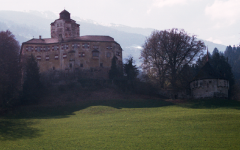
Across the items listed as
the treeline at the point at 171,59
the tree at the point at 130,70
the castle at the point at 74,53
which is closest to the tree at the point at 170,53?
the treeline at the point at 171,59

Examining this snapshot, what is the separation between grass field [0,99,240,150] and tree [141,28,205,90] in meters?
14.5

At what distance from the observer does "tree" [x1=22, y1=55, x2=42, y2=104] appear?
53.8 m

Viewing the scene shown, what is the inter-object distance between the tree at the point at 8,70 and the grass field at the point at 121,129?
4.12 m

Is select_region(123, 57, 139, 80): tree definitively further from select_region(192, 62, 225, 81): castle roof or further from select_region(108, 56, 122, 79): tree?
select_region(192, 62, 225, 81): castle roof

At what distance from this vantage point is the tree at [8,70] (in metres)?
49.1

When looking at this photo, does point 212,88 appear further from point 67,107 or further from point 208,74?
point 67,107

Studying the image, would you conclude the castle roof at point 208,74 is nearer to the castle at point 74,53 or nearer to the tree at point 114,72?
the tree at point 114,72

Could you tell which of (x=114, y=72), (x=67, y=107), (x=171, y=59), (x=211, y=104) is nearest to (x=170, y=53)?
(x=171, y=59)

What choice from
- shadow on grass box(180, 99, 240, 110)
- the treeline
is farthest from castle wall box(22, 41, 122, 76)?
shadow on grass box(180, 99, 240, 110)

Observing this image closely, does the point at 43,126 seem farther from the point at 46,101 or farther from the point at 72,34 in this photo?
the point at 72,34

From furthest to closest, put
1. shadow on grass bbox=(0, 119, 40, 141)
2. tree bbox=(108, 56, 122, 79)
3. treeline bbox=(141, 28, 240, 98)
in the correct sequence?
1. tree bbox=(108, 56, 122, 79)
2. treeline bbox=(141, 28, 240, 98)
3. shadow on grass bbox=(0, 119, 40, 141)

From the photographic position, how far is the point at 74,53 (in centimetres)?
7312

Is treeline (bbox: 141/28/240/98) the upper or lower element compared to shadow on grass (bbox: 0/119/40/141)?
upper

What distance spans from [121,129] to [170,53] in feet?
106
